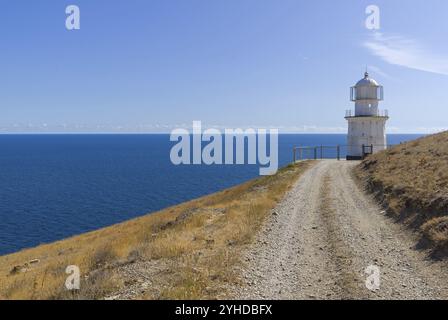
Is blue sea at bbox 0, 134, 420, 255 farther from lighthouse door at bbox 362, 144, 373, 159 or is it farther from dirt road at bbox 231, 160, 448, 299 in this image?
dirt road at bbox 231, 160, 448, 299

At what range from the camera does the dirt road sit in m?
9.05

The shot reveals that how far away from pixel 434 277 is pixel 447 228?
3.22 metres

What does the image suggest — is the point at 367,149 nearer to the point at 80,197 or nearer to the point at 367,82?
the point at 367,82

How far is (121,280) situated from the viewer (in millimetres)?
10094

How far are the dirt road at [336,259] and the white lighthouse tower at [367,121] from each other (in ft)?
103

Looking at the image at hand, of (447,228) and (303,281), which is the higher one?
(447,228)

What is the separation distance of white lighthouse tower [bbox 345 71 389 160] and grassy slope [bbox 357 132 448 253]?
18.1 meters

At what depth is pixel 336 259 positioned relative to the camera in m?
11.4

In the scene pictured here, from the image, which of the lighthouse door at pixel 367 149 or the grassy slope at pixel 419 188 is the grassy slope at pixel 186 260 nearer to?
the grassy slope at pixel 419 188

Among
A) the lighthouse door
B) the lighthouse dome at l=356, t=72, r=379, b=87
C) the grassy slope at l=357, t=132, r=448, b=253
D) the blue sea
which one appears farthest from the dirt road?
the blue sea

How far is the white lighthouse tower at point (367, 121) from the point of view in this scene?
159 ft

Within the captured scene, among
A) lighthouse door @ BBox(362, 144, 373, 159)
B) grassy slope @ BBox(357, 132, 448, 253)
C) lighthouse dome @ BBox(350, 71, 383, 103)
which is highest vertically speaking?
lighthouse dome @ BBox(350, 71, 383, 103)
